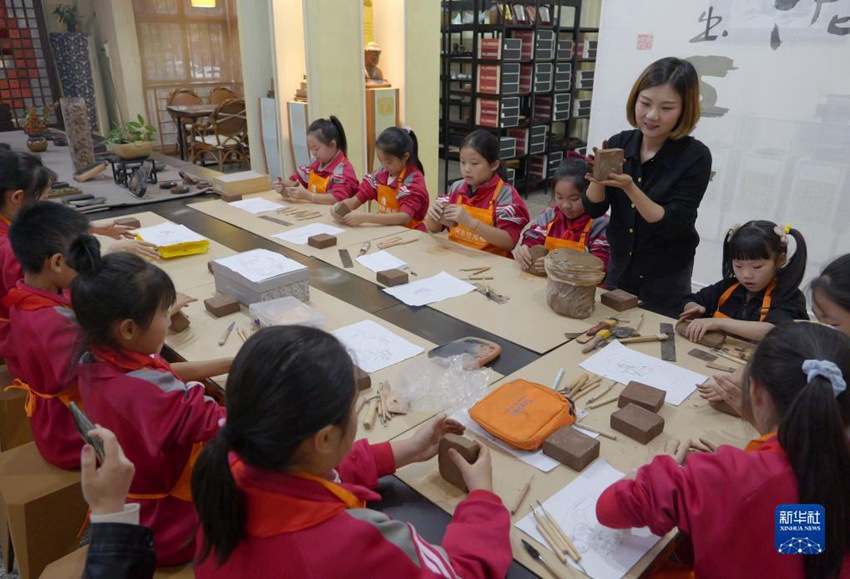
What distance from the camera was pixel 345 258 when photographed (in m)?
2.57

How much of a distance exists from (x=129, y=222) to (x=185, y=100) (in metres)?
5.64

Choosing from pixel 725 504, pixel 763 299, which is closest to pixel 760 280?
pixel 763 299

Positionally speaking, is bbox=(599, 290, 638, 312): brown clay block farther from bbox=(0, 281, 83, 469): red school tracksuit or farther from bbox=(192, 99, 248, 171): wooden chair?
bbox=(192, 99, 248, 171): wooden chair

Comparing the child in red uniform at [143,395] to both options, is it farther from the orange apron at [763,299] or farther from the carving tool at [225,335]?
the orange apron at [763,299]

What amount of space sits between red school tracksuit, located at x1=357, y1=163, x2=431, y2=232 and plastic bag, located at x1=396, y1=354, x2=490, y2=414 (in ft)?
5.44

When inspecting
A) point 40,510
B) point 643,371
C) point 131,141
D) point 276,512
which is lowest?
point 40,510

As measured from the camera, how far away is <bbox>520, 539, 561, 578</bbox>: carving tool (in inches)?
39.8

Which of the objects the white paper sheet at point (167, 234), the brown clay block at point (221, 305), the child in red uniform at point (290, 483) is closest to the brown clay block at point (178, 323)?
the brown clay block at point (221, 305)

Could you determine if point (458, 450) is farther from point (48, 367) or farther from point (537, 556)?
point (48, 367)

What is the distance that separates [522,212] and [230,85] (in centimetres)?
724

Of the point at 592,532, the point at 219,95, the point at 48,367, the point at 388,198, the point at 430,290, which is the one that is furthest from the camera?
the point at 219,95

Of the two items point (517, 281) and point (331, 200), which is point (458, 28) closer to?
point (331, 200)

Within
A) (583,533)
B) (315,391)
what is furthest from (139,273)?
(583,533)

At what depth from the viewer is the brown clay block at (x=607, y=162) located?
6.52ft
